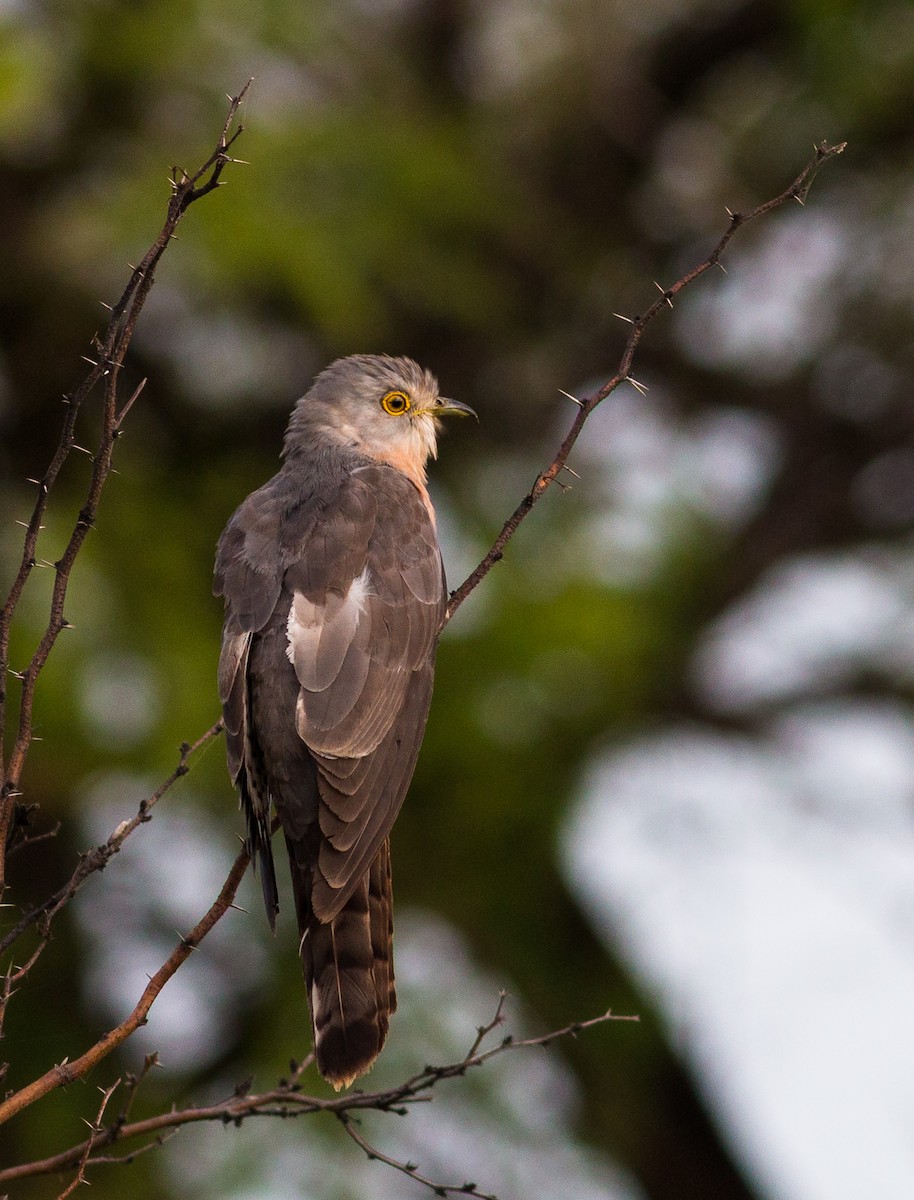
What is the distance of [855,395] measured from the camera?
341 inches

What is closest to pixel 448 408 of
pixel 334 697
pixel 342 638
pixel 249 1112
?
pixel 342 638

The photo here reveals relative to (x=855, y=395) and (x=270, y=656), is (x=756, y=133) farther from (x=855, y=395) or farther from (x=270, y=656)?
(x=270, y=656)

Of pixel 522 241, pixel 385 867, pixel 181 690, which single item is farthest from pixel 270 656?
pixel 522 241

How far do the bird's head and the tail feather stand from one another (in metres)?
1.84

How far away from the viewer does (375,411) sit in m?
5.60

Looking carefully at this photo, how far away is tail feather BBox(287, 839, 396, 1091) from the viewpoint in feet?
11.9

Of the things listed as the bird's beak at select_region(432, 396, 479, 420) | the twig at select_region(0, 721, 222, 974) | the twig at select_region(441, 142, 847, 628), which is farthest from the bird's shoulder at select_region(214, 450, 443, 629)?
the twig at select_region(0, 721, 222, 974)

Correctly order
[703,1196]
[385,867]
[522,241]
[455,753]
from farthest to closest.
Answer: [703,1196] < [522,241] < [455,753] < [385,867]

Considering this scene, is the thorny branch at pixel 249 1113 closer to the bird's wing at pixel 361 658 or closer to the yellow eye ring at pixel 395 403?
the bird's wing at pixel 361 658

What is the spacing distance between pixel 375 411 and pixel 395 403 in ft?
0.30

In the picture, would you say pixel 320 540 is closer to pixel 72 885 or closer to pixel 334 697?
pixel 334 697

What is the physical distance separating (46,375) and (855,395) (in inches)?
172

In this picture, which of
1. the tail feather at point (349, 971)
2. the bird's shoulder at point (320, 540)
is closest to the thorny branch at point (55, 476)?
the tail feather at point (349, 971)

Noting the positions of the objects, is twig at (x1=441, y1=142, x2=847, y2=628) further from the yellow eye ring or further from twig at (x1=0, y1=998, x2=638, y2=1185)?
the yellow eye ring
